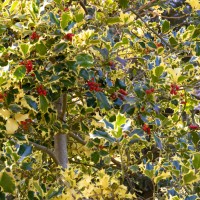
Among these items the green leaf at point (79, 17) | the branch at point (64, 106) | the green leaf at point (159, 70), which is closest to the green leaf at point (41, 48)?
the green leaf at point (79, 17)

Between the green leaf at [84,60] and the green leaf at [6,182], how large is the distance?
0.52 metres

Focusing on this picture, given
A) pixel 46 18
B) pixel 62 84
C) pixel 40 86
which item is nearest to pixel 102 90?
pixel 62 84

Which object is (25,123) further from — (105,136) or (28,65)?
(105,136)

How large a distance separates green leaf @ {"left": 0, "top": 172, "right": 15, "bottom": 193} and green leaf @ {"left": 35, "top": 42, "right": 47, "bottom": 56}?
20.5 inches

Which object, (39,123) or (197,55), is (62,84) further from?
(197,55)

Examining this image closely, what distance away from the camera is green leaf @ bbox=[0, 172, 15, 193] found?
138 centimetres

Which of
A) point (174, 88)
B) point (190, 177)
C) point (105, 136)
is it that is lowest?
point (190, 177)

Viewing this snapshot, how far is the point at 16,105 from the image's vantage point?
1.61 metres

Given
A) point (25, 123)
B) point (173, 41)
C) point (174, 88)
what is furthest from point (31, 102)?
point (173, 41)

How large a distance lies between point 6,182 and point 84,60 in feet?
1.84

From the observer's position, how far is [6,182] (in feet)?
4.58

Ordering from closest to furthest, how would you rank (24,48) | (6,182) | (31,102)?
1. (6,182)
2. (24,48)
3. (31,102)

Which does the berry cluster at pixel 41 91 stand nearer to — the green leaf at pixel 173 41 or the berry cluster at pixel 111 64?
the berry cluster at pixel 111 64

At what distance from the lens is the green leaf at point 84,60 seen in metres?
1.61
